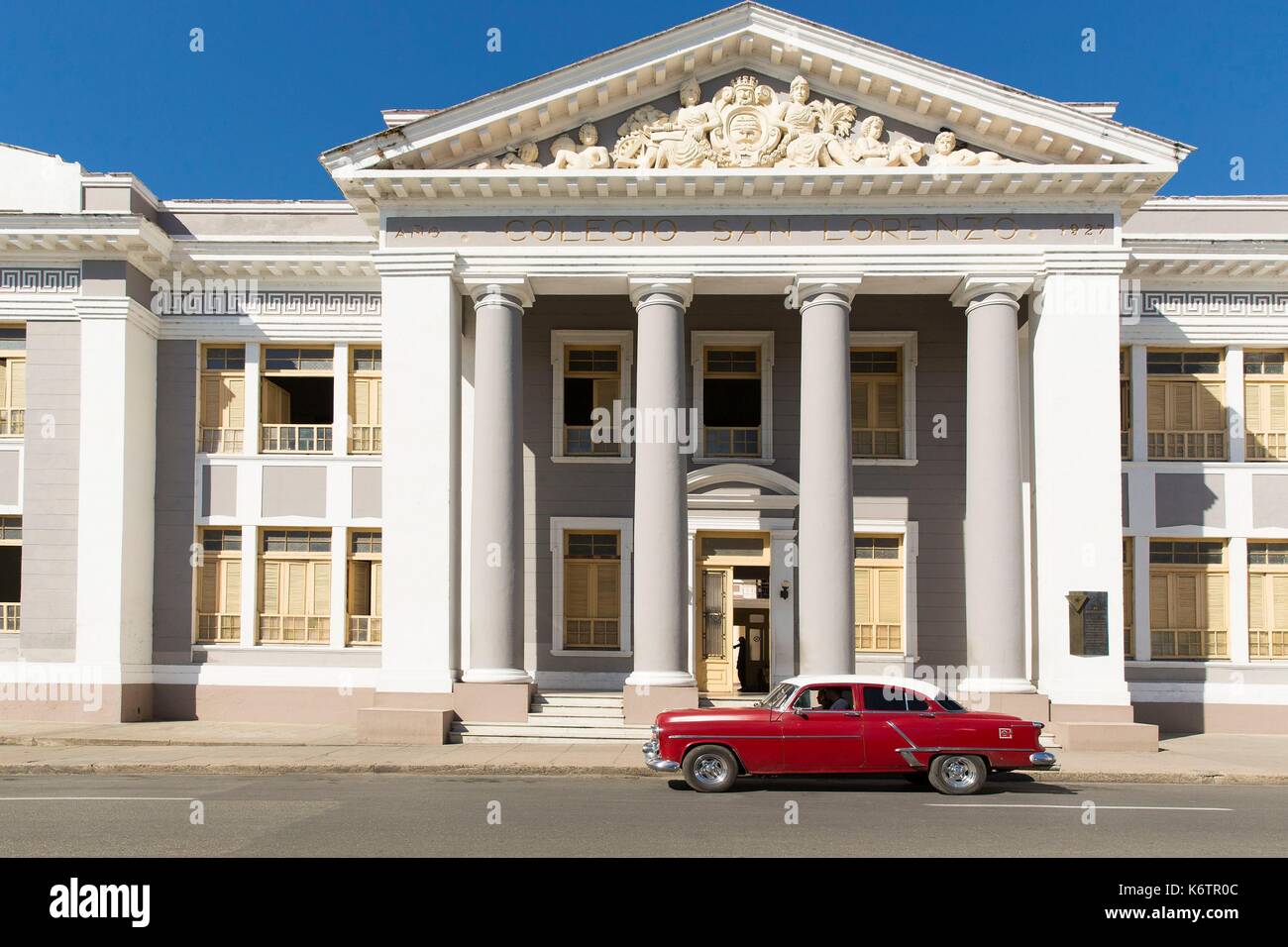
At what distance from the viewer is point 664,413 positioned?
19.2m

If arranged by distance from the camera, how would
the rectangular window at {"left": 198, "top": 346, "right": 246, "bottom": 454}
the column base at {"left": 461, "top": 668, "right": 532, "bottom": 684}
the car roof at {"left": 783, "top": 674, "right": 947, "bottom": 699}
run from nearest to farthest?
the car roof at {"left": 783, "top": 674, "right": 947, "bottom": 699}, the column base at {"left": 461, "top": 668, "right": 532, "bottom": 684}, the rectangular window at {"left": 198, "top": 346, "right": 246, "bottom": 454}

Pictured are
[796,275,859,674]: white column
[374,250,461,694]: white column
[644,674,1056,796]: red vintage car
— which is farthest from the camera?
[374,250,461,694]: white column

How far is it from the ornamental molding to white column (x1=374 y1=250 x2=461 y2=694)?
6.38 meters

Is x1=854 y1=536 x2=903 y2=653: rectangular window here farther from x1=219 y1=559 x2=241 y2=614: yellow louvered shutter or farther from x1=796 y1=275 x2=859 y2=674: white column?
x1=219 y1=559 x2=241 y2=614: yellow louvered shutter

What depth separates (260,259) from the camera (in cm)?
2230

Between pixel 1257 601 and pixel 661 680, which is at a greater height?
pixel 1257 601

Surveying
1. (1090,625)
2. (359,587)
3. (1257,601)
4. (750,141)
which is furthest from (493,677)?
(1257,601)

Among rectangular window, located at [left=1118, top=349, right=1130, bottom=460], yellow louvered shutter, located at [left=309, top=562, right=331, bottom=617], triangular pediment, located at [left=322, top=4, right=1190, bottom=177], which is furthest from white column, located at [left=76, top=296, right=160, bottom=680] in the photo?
rectangular window, located at [left=1118, top=349, right=1130, bottom=460]

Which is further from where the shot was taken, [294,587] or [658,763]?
[294,587]

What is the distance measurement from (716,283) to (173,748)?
11559 mm

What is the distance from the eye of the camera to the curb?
15.8 metres

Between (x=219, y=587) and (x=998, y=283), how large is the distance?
15.5 m

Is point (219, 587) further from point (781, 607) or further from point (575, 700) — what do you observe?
point (781, 607)

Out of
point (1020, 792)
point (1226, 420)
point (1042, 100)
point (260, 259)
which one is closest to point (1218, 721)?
point (1226, 420)
